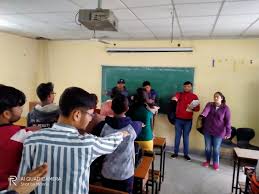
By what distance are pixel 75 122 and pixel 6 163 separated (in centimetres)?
45

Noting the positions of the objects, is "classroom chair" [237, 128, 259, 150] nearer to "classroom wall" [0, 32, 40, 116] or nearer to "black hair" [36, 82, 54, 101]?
"black hair" [36, 82, 54, 101]

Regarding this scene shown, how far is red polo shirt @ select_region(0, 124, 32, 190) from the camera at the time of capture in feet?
3.94

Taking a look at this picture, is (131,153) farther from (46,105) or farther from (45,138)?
(46,105)

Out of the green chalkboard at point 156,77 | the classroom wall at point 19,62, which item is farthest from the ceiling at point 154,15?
the green chalkboard at point 156,77

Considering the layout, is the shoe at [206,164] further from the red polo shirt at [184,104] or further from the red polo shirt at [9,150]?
the red polo shirt at [9,150]

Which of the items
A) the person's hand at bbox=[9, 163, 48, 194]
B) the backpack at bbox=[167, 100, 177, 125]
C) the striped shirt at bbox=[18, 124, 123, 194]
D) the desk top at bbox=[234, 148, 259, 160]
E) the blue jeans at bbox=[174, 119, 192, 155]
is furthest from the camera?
the backpack at bbox=[167, 100, 177, 125]

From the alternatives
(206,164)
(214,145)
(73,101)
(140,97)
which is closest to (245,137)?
(214,145)

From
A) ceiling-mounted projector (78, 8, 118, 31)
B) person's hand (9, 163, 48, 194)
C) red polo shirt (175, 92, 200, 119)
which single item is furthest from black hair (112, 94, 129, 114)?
red polo shirt (175, 92, 200, 119)

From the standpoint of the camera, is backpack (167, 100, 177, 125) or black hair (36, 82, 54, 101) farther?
backpack (167, 100, 177, 125)

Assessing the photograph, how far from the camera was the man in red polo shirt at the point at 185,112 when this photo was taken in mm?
4652

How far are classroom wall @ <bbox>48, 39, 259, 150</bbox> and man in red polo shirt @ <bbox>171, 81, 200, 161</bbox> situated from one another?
40 cm

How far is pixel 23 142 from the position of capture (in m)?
1.20

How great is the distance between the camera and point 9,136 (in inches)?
47.6

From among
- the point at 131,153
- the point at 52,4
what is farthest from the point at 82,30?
the point at 131,153
